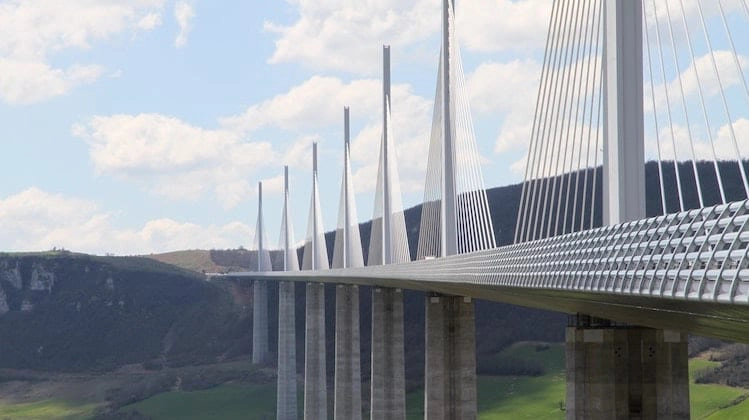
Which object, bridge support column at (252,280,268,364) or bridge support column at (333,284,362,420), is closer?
bridge support column at (333,284,362,420)

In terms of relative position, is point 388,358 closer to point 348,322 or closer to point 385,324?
point 385,324

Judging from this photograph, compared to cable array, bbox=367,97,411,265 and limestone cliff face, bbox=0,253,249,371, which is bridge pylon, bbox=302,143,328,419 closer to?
cable array, bbox=367,97,411,265

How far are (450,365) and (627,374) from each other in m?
19.8

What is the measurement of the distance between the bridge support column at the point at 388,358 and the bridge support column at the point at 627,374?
33566 mm

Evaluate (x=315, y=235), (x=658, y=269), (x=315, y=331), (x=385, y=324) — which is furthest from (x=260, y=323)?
(x=658, y=269)

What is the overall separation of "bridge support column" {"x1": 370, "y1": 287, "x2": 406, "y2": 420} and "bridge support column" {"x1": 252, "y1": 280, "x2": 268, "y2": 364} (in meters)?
71.1

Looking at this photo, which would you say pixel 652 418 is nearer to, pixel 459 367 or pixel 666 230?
pixel 666 230

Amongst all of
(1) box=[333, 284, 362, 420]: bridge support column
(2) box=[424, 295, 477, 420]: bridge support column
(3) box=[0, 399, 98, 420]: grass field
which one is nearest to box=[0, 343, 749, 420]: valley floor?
(3) box=[0, 399, 98, 420]: grass field

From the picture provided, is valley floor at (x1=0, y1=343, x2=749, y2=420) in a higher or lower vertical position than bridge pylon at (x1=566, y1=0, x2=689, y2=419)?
lower

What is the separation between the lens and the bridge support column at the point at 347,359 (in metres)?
77.8

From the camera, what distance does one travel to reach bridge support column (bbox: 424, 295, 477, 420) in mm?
50844

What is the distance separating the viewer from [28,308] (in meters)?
178

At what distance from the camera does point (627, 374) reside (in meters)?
31.7

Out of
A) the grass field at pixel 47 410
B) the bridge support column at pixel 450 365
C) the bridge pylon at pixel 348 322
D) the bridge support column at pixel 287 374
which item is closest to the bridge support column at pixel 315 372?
the bridge pylon at pixel 348 322
